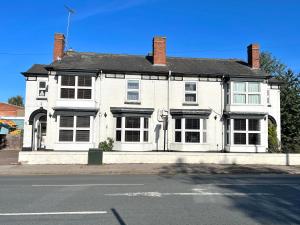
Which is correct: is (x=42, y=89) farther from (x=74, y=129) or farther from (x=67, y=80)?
(x=74, y=129)

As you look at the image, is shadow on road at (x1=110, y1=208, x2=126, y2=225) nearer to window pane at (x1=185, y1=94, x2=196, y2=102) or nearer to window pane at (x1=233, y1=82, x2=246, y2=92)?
window pane at (x1=185, y1=94, x2=196, y2=102)

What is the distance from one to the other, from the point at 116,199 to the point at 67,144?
48.7ft

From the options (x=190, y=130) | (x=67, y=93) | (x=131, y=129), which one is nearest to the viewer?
(x=67, y=93)

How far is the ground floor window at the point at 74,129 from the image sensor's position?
77.3 feet

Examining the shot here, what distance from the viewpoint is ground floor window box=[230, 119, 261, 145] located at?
24672mm

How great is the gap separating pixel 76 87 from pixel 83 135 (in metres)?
3.58

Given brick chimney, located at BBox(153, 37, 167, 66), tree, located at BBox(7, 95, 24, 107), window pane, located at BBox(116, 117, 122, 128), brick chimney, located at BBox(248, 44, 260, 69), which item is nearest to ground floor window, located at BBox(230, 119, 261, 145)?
brick chimney, located at BBox(248, 44, 260, 69)

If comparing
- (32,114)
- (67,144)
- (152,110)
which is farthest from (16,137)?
(152,110)

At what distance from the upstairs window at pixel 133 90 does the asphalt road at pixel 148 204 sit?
13.1m

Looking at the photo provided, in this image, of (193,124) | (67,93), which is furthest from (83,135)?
(193,124)

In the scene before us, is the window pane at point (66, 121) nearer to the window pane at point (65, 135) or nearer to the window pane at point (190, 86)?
the window pane at point (65, 135)

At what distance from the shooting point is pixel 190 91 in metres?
25.5

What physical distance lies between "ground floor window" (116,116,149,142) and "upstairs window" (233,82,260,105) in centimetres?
744

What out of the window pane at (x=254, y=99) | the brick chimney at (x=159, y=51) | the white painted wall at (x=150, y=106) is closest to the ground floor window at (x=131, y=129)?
the white painted wall at (x=150, y=106)
